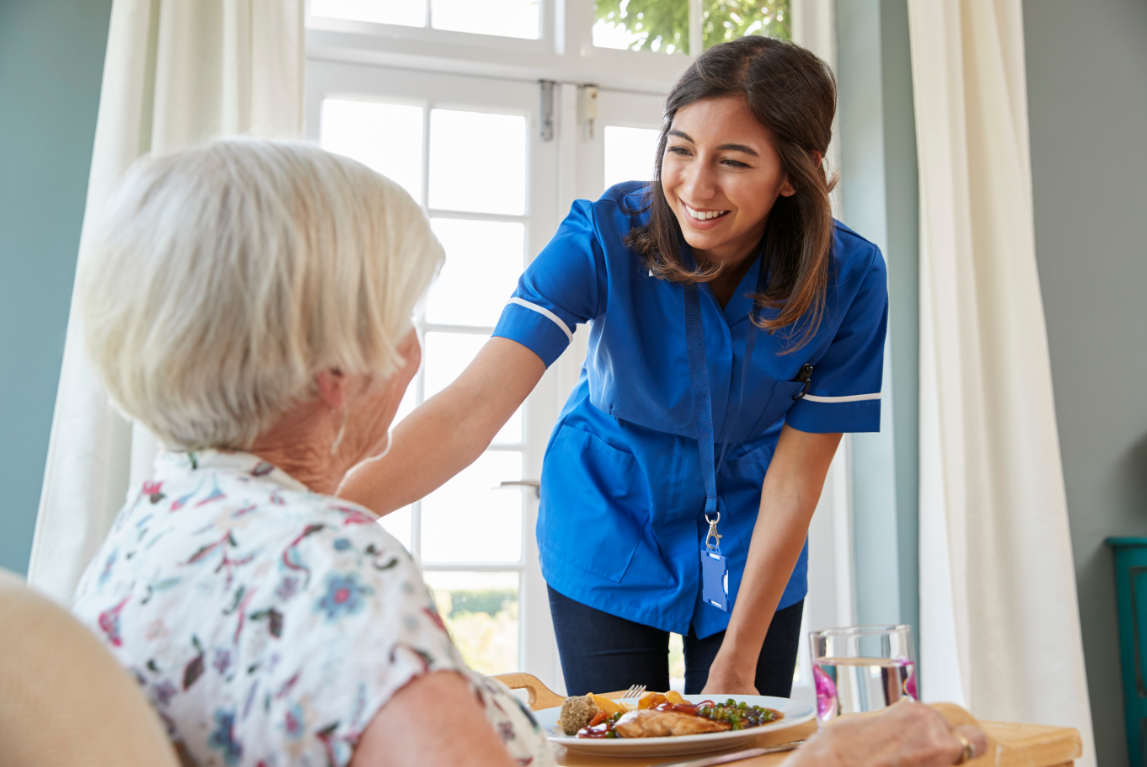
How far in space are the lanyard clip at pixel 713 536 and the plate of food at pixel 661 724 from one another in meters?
0.41

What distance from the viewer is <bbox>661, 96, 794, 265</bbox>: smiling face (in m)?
1.39

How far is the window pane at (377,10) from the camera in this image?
263 centimetres

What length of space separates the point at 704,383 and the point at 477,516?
1.30 meters

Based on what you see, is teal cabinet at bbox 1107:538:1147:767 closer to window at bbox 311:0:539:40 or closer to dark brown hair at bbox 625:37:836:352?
dark brown hair at bbox 625:37:836:352

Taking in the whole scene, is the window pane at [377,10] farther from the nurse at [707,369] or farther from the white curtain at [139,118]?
the nurse at [707,369]

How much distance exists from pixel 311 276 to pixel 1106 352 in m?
2.95

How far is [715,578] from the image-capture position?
4.65 feet

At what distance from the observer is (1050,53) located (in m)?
3.01

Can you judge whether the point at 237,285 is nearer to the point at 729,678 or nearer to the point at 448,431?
the point at 448,431

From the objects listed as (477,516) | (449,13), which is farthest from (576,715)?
(449,13)

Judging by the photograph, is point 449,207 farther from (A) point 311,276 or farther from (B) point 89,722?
(B) point 89,722

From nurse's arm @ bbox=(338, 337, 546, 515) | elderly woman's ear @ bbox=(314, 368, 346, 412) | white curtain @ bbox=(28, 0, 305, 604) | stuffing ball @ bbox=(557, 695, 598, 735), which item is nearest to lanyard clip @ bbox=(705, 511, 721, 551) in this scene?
nurse's arm @ bbox=(338, 337, 546, 515)

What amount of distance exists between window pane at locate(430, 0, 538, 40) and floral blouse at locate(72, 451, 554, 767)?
2370 millimetres

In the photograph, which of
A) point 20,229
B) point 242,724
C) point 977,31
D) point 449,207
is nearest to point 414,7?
point 449,207
